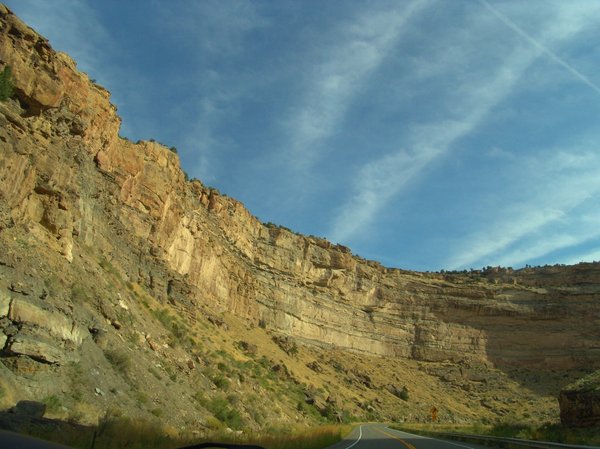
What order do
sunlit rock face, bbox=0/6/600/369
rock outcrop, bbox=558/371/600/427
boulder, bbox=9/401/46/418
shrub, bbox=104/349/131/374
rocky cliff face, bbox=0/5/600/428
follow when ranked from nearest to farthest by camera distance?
boulder, bbox=9/401/46/418
shrub, bbox=104/349/131/374
rocky cliff face, bbox=0/5/600/428
sunlit rock face, bbox=0/6/600/369
rock outcrop, bbox=558/371/600/427

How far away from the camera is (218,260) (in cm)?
6012

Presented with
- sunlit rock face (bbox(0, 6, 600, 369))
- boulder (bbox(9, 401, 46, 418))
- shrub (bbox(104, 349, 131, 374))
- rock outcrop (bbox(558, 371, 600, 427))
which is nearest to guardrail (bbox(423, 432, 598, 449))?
rock outcrop (bbox(558, 371, 600, 427))

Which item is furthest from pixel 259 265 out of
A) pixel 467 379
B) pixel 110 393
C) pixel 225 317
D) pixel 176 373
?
pixel 110 393

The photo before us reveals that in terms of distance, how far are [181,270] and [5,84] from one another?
101 ft

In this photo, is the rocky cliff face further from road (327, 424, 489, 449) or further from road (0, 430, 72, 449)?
road (0, 430, 72, 449)

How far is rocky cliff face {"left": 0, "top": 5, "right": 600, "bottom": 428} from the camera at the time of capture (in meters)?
19.5

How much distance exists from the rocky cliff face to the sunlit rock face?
6.0 inches

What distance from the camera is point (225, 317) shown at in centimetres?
5603

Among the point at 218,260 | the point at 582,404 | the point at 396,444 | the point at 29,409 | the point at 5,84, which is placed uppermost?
the point at 218,260

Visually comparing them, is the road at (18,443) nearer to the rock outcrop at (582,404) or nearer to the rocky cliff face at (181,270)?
the rocky cliff face at (181,270)

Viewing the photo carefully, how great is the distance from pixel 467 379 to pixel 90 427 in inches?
3146

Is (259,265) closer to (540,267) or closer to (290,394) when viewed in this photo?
(290,394)

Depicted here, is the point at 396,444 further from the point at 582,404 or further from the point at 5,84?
the point at 5,84

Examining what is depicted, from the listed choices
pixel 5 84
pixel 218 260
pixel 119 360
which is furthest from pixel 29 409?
pixel 218 260
